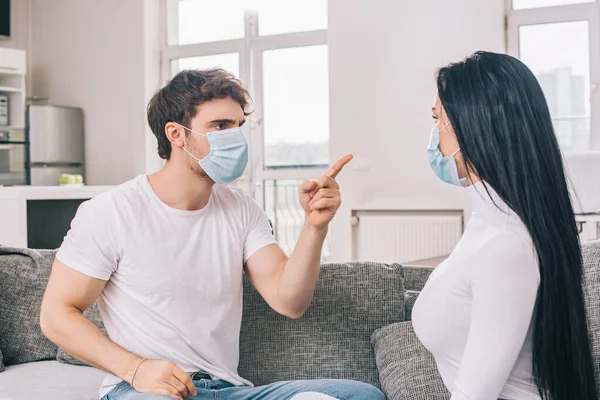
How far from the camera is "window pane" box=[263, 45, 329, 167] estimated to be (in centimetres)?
552

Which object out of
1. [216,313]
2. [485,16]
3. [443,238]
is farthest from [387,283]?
[485,16]

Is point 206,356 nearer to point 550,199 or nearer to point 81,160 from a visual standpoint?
point 550,199

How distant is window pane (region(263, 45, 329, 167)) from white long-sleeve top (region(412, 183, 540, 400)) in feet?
14.2

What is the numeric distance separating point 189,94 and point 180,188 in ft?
0.77

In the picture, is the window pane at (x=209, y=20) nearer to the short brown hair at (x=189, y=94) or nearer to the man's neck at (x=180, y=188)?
the short brown hair at (x=189, y=94)

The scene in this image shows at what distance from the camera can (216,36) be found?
5973 millimetres

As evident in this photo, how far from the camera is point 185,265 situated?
167 cm

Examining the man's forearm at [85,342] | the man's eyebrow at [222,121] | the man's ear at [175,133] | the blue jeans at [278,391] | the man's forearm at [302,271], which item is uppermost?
the man's eyebrow at [222,121]

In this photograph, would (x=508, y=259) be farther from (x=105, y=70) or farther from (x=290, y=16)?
(x=105, y=70)

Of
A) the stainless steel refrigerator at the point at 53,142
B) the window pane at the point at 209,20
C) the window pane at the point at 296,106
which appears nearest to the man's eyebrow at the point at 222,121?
the window pane at the point at 296,106

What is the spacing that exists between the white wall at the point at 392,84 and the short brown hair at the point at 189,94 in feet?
9.81

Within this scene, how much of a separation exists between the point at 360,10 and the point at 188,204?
11.5 ft

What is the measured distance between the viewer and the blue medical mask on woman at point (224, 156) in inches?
69.1

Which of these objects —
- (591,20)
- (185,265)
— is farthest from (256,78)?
(185,265)
